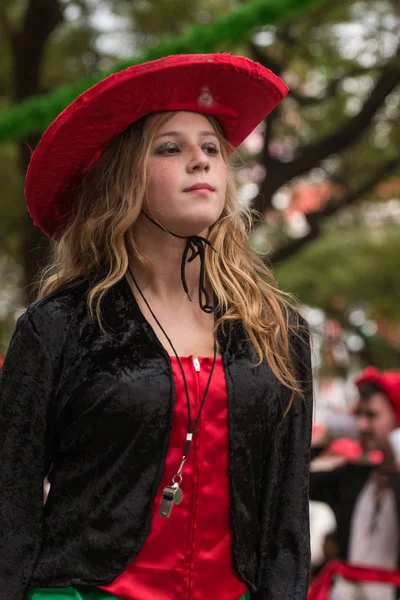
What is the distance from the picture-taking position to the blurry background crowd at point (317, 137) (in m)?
6.18

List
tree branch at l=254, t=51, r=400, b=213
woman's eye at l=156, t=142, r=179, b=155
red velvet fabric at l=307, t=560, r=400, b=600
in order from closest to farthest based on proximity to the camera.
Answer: woman's eye at l=156, t=142, r=179, b=155 < red velvet fabric at l=307, t=560, r=400, b=600 < tree branch at l=254, t=51, r=400, b=213

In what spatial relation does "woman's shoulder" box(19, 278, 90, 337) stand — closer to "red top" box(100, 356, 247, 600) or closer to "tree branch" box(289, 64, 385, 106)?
"red top" box(100, 356, 247, 600)

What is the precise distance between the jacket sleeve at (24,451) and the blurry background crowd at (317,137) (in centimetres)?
369

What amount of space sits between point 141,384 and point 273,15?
3.96 meters

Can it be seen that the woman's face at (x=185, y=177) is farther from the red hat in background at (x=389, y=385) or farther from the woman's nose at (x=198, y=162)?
the red hat in background at (x=389, y=385)

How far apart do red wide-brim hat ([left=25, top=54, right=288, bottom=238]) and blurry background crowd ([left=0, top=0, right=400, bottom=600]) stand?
10.8ft

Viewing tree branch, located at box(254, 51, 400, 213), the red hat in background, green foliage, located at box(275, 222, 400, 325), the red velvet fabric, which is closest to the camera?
the red velvet fabric

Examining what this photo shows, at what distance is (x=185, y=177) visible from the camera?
101 inches

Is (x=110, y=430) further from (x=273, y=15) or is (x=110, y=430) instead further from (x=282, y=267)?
(x=282, y=267)

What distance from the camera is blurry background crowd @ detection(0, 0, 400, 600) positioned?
6180 mm

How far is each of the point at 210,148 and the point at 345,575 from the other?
3.90m

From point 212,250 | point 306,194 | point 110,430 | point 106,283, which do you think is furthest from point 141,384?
point 306,194

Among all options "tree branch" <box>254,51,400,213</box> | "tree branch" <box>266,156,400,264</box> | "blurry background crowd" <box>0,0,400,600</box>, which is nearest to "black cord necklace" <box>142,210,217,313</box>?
"blurry background crowd" <box>0,0,400,600</box>

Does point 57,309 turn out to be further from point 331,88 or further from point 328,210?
point 328,210
